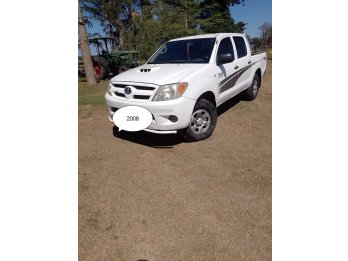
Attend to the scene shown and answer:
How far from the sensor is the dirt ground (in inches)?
76.1

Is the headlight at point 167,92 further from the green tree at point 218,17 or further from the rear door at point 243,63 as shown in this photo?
the rear door at point 243,63

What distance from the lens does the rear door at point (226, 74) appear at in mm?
3537

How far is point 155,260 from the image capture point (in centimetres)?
184

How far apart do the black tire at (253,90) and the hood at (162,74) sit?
106cm

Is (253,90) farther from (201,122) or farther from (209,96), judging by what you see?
(201,122)

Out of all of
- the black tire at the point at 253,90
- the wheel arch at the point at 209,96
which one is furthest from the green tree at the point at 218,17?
the black tire at the point at 253,90

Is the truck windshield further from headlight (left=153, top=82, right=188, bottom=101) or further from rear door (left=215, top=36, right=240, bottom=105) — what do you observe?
headlight (left=153, top=82, right=188, bottom=101)

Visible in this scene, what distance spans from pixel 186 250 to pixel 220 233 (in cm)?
30

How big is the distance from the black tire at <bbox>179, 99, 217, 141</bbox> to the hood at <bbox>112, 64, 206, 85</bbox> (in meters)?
0.42

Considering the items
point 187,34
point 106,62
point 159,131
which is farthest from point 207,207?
point 106,62

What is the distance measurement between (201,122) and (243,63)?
142 cm

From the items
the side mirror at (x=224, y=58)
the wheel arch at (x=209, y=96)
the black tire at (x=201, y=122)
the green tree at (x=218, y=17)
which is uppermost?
the green tree at (x=218, y=17)

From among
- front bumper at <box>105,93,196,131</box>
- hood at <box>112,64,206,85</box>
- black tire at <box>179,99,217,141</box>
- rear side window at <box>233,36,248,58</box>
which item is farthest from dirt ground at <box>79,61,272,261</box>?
rear side window at <box>233,36,248,58</box>

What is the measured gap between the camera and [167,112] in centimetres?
299
